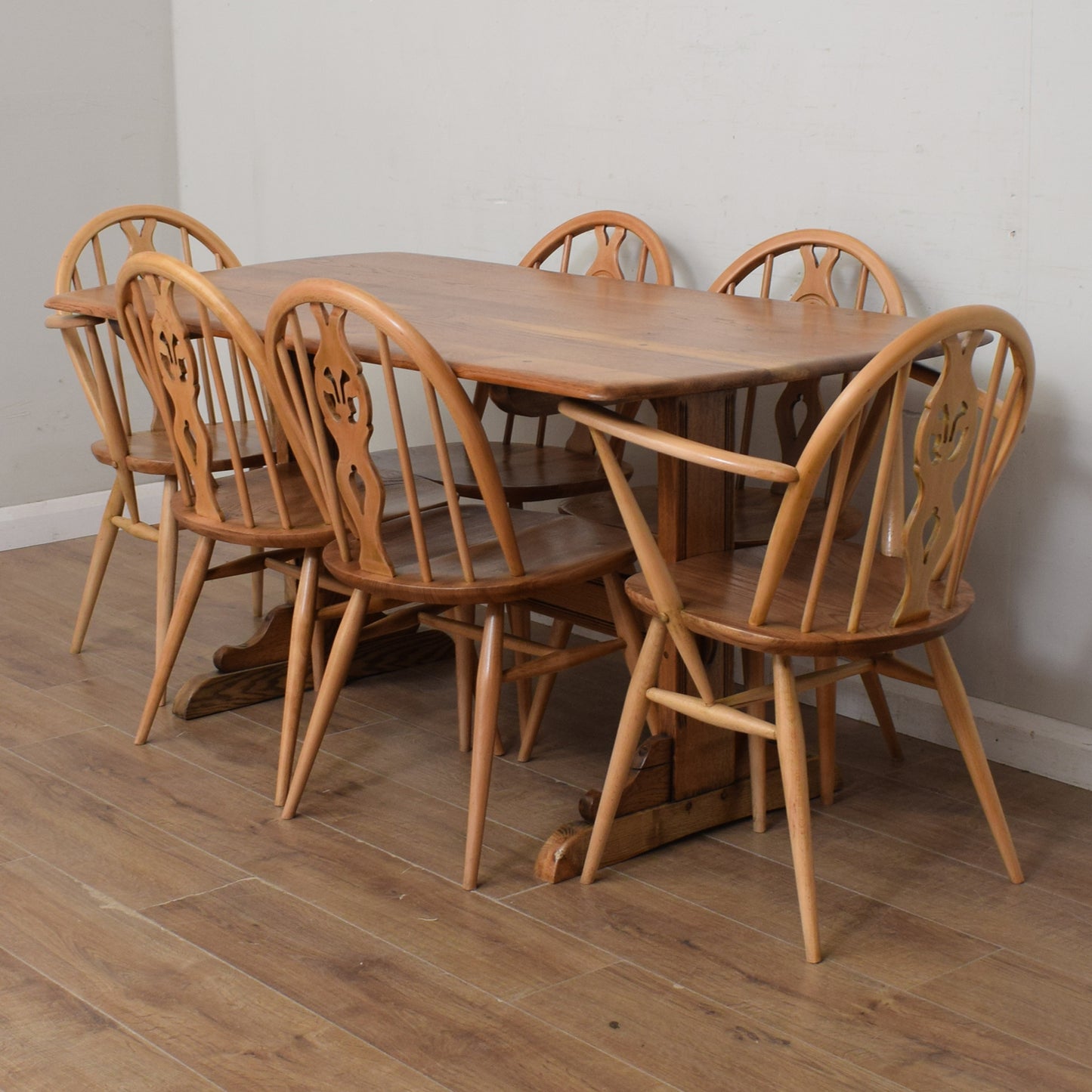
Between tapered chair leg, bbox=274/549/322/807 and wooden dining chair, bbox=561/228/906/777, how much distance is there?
0.50 m

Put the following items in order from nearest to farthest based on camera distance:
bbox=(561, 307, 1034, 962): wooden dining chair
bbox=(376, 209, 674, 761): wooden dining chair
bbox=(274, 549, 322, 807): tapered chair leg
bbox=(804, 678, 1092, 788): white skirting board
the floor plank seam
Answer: the floor plank seam < bbox=(561, 307, 1034, 962): wooden dining chair < bbox=(274, 549, 322, 807): tapered chair leg < bbox=(804, 678, 1092, 788): white skirting board < bbox=(376, 209, 674, 761): wooden dining chair

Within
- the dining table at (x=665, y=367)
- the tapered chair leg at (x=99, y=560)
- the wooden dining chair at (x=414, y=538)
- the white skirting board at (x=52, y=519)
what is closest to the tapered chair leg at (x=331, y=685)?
the wooden dining chair at (x=414, y=538)

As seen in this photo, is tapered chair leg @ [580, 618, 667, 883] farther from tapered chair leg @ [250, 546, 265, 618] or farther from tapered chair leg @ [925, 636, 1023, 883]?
tapered chair leg @ [250, 546, 265, 618]

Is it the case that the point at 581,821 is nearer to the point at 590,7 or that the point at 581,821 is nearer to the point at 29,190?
the point at 590,7

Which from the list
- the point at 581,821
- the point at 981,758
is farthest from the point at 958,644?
the point at 581,821

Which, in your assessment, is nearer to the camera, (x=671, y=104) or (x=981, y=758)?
(x=981, y=758)

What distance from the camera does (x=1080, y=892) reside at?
213cm

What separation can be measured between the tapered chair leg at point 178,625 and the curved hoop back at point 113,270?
1.07 feet

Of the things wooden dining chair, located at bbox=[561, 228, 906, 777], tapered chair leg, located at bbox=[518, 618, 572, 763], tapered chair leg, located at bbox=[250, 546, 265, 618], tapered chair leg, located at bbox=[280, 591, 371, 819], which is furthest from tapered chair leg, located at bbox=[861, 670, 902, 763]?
tapered chair leg, located at bbox=[250, 546, 265, 618]

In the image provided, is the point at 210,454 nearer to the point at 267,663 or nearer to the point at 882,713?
the point at 267,663

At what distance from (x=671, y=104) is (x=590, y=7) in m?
0.31

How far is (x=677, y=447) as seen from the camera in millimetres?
1885

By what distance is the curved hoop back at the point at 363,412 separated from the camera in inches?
78.7

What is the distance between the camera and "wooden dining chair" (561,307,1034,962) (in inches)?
71.1
